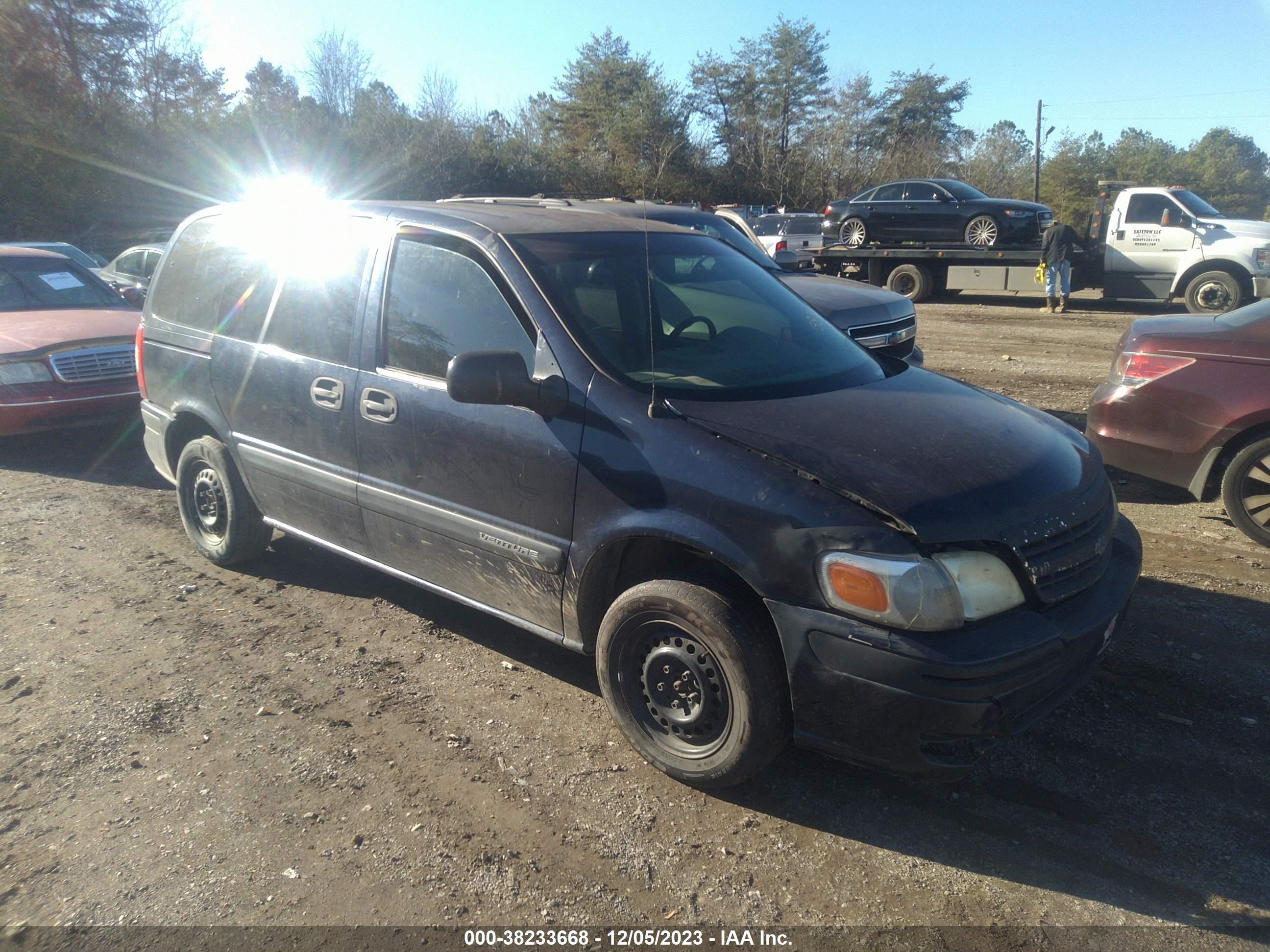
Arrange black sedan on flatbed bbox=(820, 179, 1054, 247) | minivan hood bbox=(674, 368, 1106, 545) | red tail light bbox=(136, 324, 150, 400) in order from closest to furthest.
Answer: minivan hood bbox=(674, 368, 1106, 545) < red tail light bbox=(136, 324, 150, 400) < black sedan on flatbed bbox=(820, 179, 1054, 247)

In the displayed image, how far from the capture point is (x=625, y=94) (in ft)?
89.1

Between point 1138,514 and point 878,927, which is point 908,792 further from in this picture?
point 1138,514

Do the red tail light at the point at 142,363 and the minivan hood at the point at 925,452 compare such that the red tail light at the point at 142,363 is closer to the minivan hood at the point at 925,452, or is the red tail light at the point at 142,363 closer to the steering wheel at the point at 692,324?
the steering wheel at the point at 692,324

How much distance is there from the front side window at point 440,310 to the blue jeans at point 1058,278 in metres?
15.8

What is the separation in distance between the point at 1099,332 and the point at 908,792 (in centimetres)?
1345

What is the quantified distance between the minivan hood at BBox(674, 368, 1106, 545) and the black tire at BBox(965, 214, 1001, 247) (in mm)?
16210

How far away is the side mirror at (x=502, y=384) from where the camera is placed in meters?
3.18

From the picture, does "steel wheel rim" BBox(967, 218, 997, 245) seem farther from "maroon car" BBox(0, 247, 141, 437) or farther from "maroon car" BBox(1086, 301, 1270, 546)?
"maroon car" BBox(0, 247, 141, 437)

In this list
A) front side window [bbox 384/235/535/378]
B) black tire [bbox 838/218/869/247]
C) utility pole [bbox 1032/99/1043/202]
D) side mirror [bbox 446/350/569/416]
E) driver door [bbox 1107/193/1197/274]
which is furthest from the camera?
utility pole [bbox 1032/99/1043/202]

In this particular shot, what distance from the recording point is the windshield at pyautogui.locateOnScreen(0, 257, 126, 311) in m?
8.39

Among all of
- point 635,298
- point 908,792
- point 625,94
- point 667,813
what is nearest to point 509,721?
point 667,813

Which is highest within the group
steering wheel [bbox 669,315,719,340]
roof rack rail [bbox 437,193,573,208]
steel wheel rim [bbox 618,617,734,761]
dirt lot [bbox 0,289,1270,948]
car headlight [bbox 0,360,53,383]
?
roof rack rail [bbox 437,193,573,208]

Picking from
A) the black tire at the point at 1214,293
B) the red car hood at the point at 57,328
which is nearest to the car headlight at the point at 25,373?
the red car hood at the point at 57,328

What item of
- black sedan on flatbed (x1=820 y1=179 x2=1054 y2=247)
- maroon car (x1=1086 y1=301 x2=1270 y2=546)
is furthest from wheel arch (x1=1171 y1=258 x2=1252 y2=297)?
maroon car (x1=1086 y1=301 x2=1270 y2=546)
